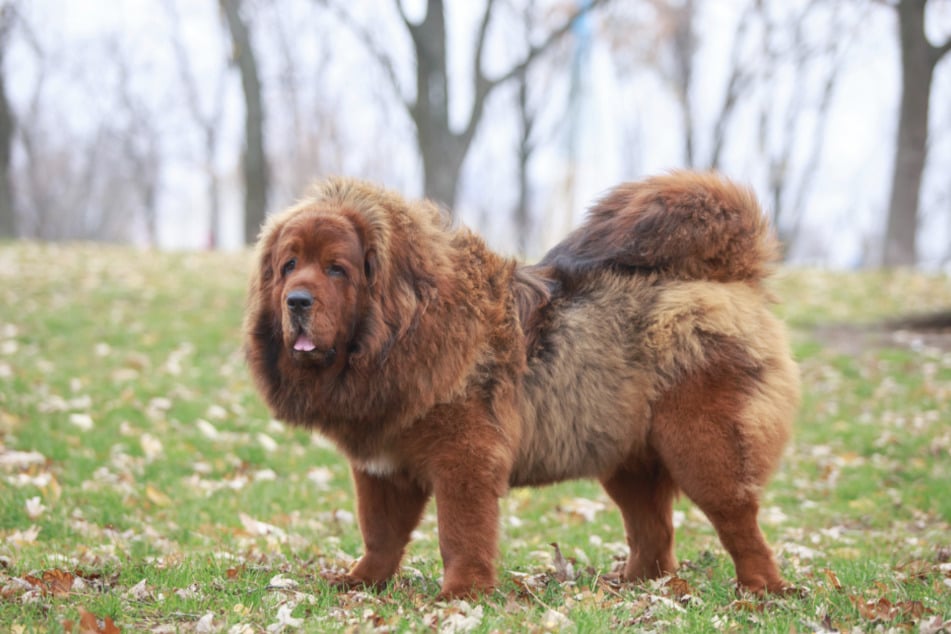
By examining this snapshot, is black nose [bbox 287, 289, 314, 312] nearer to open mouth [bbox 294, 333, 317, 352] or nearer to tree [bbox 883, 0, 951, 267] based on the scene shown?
open mouth [bbox 294, 333, 317, 352]

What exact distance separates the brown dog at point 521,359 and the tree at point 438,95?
1024 centimetres

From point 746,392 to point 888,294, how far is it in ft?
41.8

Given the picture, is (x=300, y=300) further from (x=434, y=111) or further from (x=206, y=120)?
(x=206, y=120)

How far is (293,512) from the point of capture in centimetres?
700

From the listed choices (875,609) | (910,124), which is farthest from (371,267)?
(910,124)

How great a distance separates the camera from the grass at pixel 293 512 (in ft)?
13.4

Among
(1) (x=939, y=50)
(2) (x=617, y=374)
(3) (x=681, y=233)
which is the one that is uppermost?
(1) (x=939, y=50)

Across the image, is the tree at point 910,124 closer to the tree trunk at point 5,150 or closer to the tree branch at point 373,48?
the tree branch at point 373,48

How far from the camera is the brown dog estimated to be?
14.3 feet

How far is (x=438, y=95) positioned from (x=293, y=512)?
32.6ft

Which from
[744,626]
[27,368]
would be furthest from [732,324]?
[27,368]

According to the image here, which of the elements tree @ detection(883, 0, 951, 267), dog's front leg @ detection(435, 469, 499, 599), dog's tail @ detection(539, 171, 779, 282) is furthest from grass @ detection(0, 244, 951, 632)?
tree @ detection(883, 0, 951, 267)

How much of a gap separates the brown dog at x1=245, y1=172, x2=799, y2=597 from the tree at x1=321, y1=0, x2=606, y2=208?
33.6 ft

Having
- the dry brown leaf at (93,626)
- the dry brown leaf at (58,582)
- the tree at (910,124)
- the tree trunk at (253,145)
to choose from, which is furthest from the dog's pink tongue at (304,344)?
the tree at (910,124)
